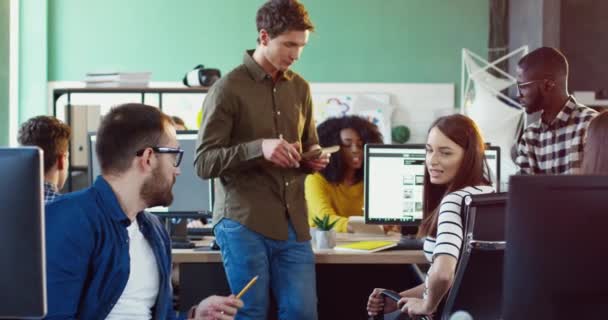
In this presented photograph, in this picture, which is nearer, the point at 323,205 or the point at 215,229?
the point at 215,229

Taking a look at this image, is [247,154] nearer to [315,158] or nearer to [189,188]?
[315,158]

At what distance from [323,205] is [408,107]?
9.57ft

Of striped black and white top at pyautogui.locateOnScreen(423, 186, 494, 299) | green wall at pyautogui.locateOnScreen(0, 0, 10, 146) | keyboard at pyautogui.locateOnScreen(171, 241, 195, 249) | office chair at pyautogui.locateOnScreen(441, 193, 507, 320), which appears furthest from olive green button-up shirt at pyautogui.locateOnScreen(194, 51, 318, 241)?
green wall at pyautogui.locateOnScreen(0, 0, 10, 146)

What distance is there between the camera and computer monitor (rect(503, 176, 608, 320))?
145 cm

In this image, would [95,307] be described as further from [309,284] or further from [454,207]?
[309,284]

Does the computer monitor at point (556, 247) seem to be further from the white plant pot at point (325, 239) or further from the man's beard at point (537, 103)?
the man's beard at point (537, 103)

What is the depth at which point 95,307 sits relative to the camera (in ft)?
6.60

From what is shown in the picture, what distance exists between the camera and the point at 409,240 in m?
3.59

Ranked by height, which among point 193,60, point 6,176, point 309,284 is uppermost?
point 193,60

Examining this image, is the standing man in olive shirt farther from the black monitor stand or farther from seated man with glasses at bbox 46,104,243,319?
seated man with glasses at bbox 46,104,243,319

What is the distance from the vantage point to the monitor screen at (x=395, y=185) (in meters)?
3.72

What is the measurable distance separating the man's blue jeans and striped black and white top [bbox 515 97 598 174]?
989mm

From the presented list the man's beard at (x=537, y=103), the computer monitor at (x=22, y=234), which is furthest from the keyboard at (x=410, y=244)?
the computer monitor at (x=22, y=234)

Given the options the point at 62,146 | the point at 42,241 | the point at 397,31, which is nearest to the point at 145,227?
the point at 42,241
